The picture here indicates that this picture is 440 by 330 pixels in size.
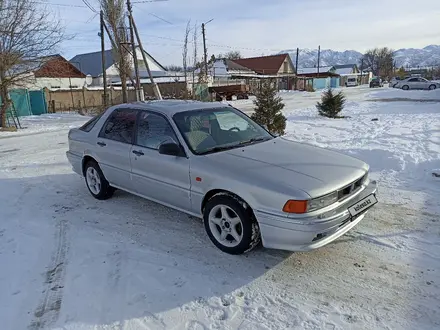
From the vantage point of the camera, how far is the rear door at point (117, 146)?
480cm

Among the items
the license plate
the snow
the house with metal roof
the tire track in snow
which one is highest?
the house with metal roof

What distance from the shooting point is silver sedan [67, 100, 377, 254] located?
3207 mm

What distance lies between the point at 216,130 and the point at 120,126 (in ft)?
4.99

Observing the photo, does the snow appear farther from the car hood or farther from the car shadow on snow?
the car shadow on snow

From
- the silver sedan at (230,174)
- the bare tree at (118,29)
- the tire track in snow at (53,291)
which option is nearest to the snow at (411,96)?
the bare tree at (118,29)

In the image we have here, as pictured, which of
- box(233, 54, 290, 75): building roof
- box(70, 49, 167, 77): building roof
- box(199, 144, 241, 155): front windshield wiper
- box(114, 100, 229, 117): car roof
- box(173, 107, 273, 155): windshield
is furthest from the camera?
box(233, 54, 290, 75): building roof

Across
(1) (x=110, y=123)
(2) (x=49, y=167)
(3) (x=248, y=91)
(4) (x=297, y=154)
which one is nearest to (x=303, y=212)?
(4) (x=297, y=154)

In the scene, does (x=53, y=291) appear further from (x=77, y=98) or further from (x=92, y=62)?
(x=92, y=62)

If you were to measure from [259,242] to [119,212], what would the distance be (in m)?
2.23

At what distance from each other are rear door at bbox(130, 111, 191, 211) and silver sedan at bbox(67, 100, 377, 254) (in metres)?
0.01

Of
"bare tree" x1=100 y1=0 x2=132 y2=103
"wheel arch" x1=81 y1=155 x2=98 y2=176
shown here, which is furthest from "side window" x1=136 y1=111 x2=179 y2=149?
"bare tree" x1=100 y1=0 x2=132 y2=103

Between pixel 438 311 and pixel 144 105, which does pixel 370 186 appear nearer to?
pixel 438 311

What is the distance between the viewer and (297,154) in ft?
13.1

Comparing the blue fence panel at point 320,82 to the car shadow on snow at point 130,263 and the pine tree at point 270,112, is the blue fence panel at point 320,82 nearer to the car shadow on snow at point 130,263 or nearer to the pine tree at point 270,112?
the pine tree at point 270,112
